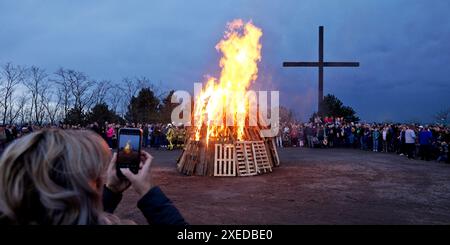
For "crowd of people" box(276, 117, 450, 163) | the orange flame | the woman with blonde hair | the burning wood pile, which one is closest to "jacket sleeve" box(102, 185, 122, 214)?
the orange flame

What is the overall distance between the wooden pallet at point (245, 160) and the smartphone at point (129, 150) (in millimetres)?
11133

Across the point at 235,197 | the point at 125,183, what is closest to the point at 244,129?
the point at 235,197

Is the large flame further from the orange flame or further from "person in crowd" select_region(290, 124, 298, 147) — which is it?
"person in crowd" select_region(290, 124, 298, 147)

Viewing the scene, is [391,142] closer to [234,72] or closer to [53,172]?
[234,72]

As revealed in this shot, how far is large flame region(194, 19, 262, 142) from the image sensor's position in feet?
48.1

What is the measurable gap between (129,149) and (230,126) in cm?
1208

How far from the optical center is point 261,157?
576 inches

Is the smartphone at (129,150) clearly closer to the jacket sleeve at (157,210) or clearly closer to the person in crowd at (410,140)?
the jacket sleeve at (157,210)

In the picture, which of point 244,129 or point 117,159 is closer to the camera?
point 117,159

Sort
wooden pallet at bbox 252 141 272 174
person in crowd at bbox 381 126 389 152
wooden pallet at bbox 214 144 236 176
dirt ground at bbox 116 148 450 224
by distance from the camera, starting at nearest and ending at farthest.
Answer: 1. dirt ground at bbox 116 148 450 224
2. wooden pallet at bbox 214 144 236 176
3. wooden pallet at bbox 252 141 272 174
4. person in crowd at bbox 381 126 389 152

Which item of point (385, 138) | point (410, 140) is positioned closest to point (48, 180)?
point (410, 140)

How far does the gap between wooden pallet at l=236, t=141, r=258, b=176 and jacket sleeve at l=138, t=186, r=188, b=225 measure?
11.5 metres

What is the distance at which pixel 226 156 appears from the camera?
13.8 m
